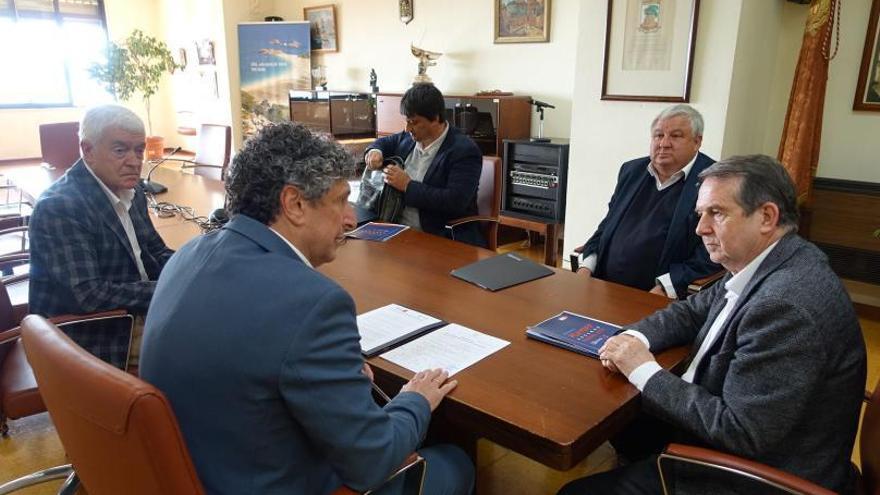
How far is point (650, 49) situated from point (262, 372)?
9.72 feet

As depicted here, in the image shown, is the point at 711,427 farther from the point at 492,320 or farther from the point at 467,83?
the point at 467,83

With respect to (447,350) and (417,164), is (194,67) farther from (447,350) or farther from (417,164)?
(447,350)

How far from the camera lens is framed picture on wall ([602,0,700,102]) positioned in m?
3.03

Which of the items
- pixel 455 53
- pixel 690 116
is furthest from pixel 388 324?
pixel 455 53

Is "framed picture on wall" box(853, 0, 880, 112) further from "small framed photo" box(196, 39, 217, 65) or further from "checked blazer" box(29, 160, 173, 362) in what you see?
"small framed photo" box(196, 39, 217, 65)

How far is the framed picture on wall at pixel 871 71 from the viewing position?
3135 millimetres

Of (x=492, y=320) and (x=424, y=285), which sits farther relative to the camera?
(x=424, y=285)

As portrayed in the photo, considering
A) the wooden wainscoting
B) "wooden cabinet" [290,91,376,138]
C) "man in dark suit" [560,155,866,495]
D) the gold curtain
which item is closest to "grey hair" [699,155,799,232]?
"man in dark suit" [560,155,866,495]

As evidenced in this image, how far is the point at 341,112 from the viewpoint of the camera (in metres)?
5.50

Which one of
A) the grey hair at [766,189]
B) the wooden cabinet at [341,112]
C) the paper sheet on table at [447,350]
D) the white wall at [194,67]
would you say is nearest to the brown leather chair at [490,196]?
the paper sheet on table at [447,350]

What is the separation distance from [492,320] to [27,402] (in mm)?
1319

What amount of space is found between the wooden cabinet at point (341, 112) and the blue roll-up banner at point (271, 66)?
107 cm

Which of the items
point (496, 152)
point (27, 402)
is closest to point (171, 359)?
point (27, 402)

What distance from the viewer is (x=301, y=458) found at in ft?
Result: 3.11
